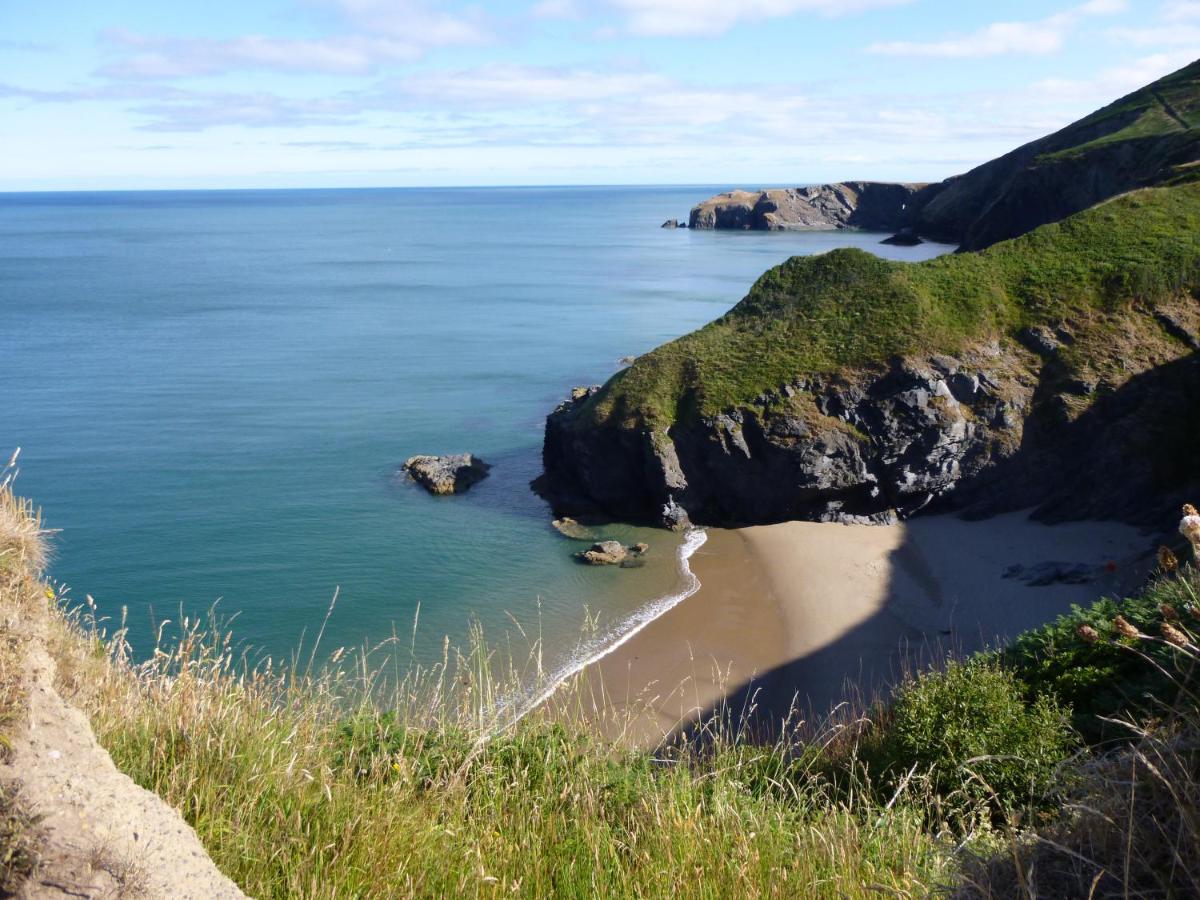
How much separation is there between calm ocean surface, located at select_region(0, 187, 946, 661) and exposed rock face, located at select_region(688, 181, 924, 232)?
7919 centimetres

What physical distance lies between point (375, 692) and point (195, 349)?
5184cm

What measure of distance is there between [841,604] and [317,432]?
28253 millimetres

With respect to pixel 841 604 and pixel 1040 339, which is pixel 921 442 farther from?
pixel 841 604

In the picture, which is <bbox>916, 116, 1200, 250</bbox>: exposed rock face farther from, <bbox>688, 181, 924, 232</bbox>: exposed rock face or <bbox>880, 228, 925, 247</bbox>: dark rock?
<bbox>688, 181, 924, 232</bbox>: exposed rock face

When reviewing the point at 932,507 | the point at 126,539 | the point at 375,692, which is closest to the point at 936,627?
the point at 932,507

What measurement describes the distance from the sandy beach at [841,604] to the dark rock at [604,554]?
254cm

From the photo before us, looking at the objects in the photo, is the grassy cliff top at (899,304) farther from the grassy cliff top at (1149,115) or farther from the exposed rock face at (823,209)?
the exposed rock face at (823,209)

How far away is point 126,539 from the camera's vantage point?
32250mm

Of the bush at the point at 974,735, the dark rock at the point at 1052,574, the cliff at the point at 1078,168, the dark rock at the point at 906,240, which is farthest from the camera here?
the dark rock at the point at 906,240

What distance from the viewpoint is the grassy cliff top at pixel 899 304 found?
3428cm

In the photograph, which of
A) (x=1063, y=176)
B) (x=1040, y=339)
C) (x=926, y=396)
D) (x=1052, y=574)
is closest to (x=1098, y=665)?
(x=1052, y=574)

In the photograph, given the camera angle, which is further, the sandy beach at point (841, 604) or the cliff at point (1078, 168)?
the cliff at point (1078, 168)

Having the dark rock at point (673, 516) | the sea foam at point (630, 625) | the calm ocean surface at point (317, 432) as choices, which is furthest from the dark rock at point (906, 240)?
the sea foam at point (630, 625)

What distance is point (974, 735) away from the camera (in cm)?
1068
